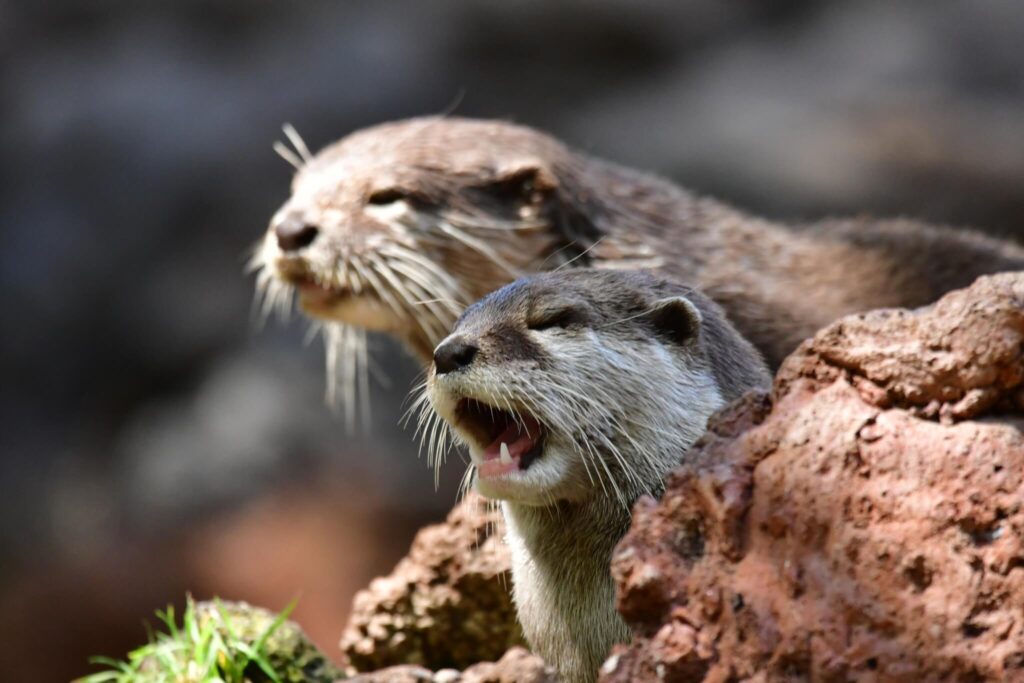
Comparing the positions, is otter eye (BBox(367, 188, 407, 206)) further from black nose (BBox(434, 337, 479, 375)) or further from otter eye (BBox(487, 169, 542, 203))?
black nose (BBox(434, 337, 479, 375))

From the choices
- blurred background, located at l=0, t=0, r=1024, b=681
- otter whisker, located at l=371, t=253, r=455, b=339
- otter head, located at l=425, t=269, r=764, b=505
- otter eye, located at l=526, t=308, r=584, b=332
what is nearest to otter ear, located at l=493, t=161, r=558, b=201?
otter whisker, located at l=371, t=253, r=455, b=339

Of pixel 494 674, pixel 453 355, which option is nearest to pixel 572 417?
pixel 453 355

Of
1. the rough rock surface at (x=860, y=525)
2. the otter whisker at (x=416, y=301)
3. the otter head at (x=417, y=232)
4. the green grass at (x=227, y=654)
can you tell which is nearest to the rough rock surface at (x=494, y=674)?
the rough rock surface at (x=860, y=525)

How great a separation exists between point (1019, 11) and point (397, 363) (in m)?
4.46

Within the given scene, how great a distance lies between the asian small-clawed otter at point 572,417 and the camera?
280cm

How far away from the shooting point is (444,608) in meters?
3.97

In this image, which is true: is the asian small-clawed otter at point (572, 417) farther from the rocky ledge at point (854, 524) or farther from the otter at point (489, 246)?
the otter at point (489, 246)

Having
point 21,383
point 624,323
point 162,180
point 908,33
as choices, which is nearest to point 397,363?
point 162,180

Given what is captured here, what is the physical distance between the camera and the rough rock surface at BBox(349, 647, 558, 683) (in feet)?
7.98

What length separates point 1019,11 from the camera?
8.17 m

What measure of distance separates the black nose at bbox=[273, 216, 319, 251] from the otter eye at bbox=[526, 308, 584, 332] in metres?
1.64

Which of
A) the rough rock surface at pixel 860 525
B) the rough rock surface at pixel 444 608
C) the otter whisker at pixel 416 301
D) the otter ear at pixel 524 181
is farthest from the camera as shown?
the otter ear at pixel 524 181

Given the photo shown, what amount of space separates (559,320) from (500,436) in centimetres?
29

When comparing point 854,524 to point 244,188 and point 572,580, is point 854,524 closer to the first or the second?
point 572,580
